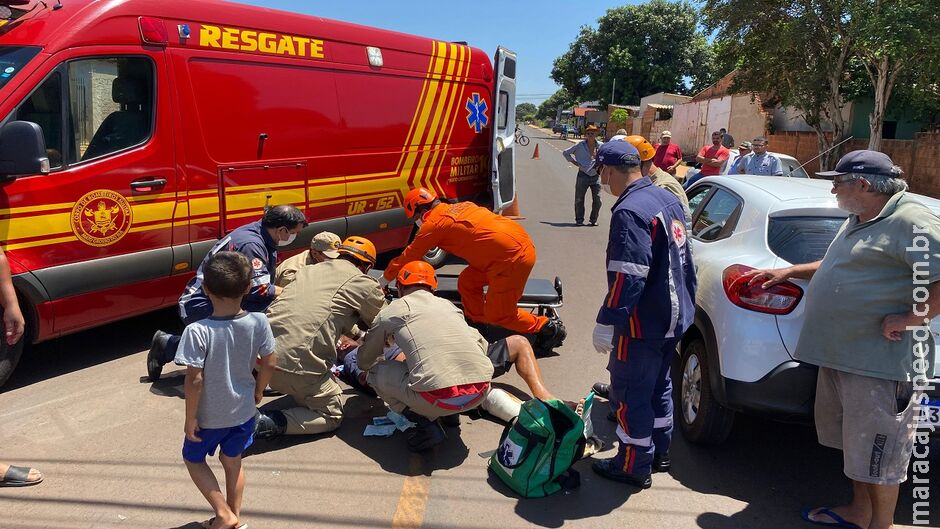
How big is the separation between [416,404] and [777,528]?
1.86m

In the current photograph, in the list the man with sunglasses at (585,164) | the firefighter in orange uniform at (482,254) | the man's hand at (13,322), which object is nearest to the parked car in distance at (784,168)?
the man with sunglasses at (585,164)

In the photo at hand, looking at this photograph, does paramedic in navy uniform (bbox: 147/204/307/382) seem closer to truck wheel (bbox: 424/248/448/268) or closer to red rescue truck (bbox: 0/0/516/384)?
red rescue truck (bbox: 0/0/516/384)

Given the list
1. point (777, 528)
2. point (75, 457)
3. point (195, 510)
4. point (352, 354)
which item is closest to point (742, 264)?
point (777, 528)

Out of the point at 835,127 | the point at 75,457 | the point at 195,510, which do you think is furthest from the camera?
the point at 835,127

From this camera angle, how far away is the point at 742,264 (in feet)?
12.8

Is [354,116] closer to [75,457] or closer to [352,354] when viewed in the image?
[352,354]

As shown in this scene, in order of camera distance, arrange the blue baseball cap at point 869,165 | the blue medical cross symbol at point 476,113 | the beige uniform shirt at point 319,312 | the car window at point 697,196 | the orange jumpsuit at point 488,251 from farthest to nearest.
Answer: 1. the blue medical cross symbol at point 476,113
2. the car window at point 697,196
3. the orange jumpsuit at point 488,251
4. the beige uniform shirt at point 319,312
5. the blue baseball cap at point 869,165

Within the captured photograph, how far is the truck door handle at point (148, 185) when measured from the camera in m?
4.89

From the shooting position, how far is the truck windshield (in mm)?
4387

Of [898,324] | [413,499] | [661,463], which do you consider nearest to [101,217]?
[413,499]

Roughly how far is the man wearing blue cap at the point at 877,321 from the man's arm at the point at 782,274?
0.35 m

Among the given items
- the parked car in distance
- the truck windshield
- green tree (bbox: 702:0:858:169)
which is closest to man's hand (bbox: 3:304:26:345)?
the truck windshield

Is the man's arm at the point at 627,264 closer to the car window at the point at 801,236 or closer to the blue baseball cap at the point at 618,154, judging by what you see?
the blue baseball cap at the point at 618,154

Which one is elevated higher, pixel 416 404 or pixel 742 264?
pixel 742 264
